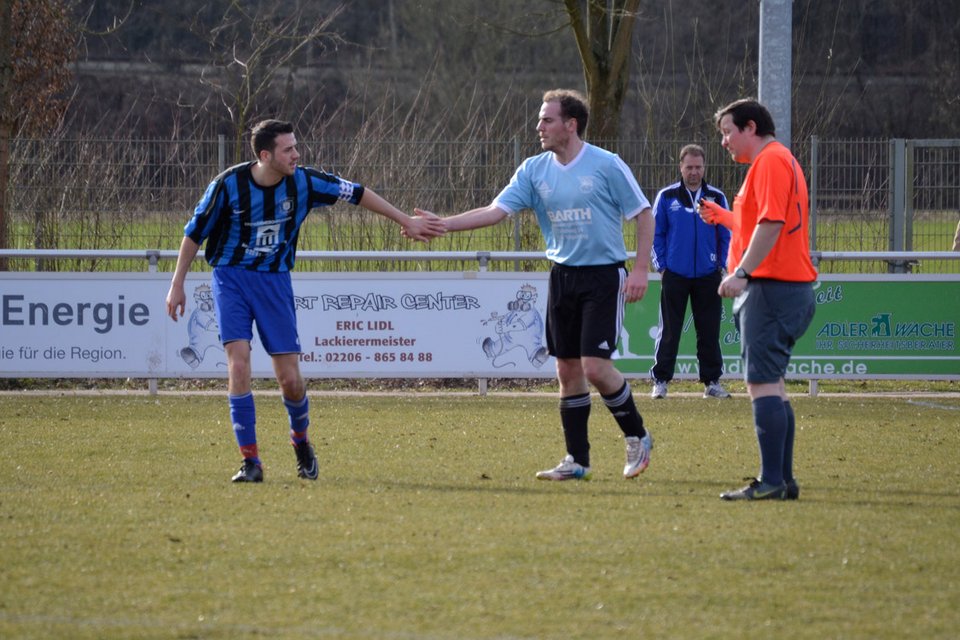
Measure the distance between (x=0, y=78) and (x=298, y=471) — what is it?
28.8ft

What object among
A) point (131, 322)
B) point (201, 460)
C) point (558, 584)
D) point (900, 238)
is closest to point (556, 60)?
point (900, 238)

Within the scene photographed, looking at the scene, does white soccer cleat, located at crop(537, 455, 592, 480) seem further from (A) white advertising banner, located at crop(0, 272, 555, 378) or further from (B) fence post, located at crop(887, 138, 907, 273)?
(B) fence post, located at crop(887, 138, 907, 273)

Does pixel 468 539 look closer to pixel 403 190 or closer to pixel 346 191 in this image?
pixel 346 191

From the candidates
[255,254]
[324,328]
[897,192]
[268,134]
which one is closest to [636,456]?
[255,254]

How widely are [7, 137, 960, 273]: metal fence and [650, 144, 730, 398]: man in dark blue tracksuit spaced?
117 inches

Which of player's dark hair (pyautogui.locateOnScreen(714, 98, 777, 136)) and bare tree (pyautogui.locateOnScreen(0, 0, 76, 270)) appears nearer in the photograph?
player's dark hair (pyautogui.locateOnScreen(714, 98, 777, 136))

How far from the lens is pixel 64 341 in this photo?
12.7 metres

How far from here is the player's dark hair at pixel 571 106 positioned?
24.5ft

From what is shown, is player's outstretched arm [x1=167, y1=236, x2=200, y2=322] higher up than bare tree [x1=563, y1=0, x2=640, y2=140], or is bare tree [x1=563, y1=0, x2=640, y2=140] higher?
bare tree [x1=563, y1=0, x2=640, y2=140]

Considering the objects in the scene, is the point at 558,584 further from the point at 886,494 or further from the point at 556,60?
the point at 556,60

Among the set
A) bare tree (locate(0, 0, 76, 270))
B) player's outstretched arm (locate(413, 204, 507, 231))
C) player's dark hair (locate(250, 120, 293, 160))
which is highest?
bare tree (locate(0, 0, 76, 270))

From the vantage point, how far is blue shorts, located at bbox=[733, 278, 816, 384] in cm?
678

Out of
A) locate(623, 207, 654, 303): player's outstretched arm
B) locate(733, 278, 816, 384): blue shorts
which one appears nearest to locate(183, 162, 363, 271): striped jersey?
locate(623, 207, 654, 303): player's outstretched arm

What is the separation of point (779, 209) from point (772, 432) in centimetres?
110
